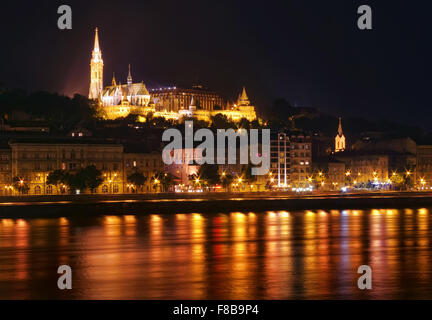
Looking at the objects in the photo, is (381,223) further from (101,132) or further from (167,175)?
(101,132)

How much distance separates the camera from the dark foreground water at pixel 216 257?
29312 mm

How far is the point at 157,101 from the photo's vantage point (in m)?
181

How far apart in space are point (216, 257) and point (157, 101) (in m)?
144

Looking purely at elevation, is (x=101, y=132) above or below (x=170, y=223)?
above

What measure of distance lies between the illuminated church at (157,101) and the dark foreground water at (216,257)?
339 feet

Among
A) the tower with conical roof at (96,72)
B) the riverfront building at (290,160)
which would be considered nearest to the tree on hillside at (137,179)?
the riverfront building at (290,160)

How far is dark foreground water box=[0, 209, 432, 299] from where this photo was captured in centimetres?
2931

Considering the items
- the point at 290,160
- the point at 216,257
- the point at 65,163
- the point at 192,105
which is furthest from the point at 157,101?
the point at 216,257

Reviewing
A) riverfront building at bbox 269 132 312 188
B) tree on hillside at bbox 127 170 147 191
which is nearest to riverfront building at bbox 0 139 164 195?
tree on hillside at bbox 127 170 147 191

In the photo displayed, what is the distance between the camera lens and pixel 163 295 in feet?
93.0

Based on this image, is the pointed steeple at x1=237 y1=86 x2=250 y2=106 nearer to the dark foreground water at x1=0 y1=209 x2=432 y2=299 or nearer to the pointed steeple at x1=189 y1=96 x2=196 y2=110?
the pointed steeple at x1=189 y1=96 x2=196 y2=110
